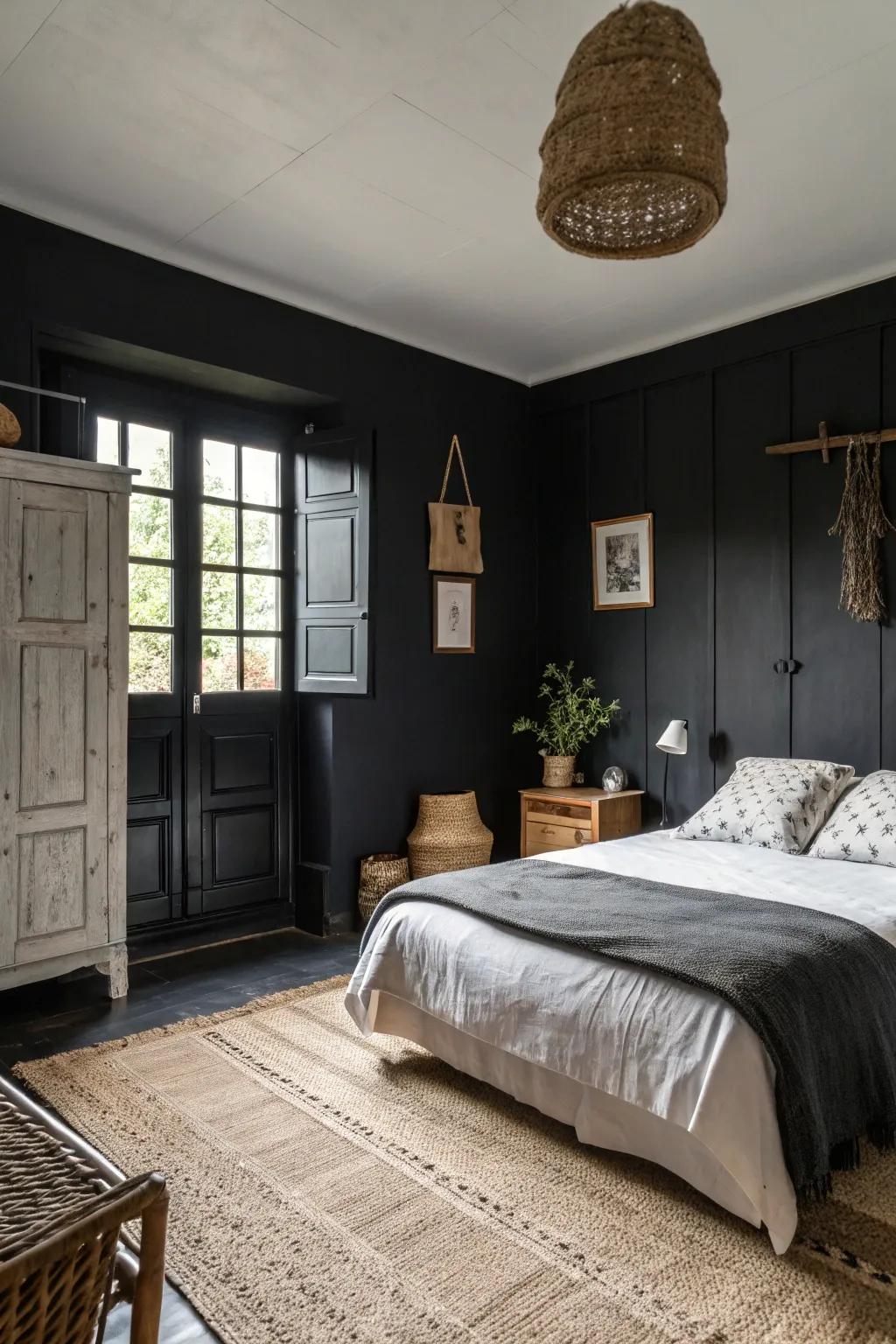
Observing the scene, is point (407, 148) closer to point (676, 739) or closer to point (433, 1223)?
point (676, 739)

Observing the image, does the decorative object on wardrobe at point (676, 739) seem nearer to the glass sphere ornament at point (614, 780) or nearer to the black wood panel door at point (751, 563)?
the black wood panel door at point (751, 563)

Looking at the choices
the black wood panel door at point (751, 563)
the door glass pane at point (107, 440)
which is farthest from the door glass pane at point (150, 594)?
the black wood panel door at point (751, 563)

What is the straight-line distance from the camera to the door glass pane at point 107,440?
4.18 meters

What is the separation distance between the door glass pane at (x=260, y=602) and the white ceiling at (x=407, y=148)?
1.38m

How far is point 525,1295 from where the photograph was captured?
191 cm

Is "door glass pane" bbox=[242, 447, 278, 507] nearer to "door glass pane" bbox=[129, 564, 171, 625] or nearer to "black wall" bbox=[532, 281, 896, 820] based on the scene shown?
"door glass pane" bbox=[129, 564, 171, 625]

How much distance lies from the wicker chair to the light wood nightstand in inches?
136

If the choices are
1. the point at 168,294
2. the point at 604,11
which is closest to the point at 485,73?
the point at 604,11

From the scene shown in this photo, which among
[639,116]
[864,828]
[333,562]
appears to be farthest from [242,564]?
[639,116]

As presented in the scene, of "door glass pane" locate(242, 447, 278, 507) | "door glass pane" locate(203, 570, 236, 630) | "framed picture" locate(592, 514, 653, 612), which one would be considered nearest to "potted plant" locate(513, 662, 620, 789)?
"framed picture" locate(592, 514, 653, 612)

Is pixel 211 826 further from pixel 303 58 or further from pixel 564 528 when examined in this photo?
pixel 303 58

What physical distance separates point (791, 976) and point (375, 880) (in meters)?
2.61

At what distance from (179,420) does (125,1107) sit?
307cm

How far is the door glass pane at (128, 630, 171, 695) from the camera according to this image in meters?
4.30
